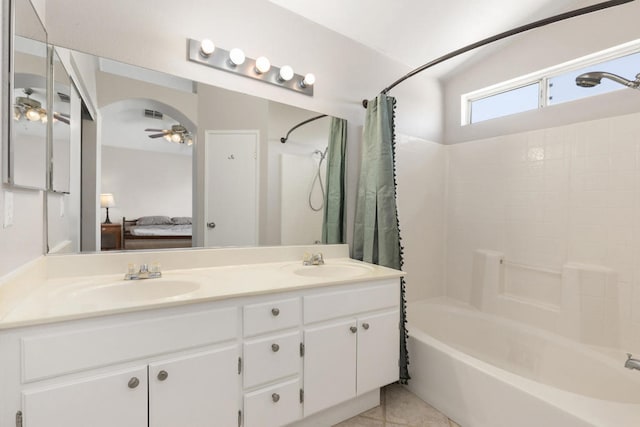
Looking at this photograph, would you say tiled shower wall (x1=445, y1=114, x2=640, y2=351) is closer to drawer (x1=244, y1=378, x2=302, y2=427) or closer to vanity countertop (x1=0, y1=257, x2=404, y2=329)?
vanity countertop (x1=0, y1=257, x2=404, y2=329)

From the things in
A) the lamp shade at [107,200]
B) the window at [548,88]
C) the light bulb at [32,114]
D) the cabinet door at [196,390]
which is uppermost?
the window at [548,88]

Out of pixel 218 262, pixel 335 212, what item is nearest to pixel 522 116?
pixel 335 212

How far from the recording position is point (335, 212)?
2172 mm

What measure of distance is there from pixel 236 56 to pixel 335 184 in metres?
1.03

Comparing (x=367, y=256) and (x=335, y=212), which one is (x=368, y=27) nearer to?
(x=335, y=212)

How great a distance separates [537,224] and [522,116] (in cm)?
88

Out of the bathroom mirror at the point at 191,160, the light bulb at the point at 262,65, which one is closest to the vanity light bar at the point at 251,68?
the light bulb at the point at 262,65

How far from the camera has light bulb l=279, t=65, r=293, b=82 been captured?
186 cm

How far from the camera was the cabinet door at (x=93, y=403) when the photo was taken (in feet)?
2.93

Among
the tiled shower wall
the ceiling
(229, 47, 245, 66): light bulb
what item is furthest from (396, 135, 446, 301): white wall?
(229, 47, 245, 66): light bulb

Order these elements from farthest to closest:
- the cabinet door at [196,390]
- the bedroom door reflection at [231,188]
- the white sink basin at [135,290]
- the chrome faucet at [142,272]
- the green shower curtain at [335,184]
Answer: the green shower curtain at [335,184] → the bedroom door reflection at [231,188] → the chrome faucet at [142,272] → the white sink basin at [135,290] → the cabinet door at [196,390]

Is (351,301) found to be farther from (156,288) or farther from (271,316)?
(156,288)

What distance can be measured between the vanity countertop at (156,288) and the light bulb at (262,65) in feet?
3.90

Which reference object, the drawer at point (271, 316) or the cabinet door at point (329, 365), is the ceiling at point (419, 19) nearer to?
the drawer at point (271, 316)
